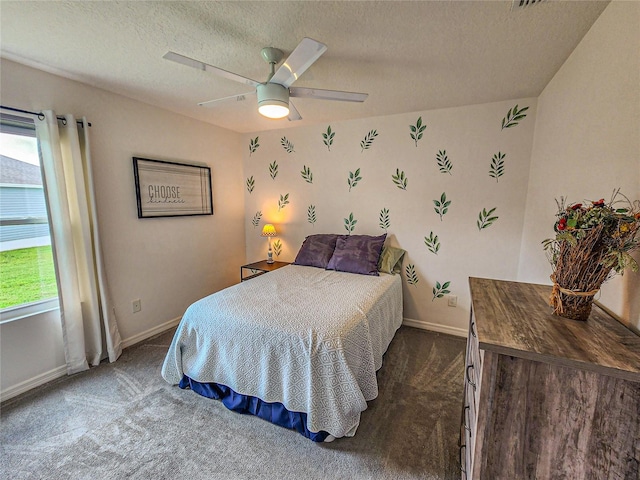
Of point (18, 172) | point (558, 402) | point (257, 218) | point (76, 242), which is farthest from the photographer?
point (257, 218)

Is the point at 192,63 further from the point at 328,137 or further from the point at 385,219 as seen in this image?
the point at 385,219

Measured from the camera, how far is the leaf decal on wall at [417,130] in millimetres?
2691

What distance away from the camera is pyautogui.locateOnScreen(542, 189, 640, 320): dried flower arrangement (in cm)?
82

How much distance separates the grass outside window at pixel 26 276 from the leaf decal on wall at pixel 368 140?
2.91 metres

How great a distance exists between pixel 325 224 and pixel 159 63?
2.13m

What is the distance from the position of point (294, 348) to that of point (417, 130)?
2.38m

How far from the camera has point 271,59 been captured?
5.36ft

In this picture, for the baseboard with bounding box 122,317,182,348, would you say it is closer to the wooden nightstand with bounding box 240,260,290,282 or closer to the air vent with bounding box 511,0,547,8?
the wooden nightstand with bounding box 240,260,290,282

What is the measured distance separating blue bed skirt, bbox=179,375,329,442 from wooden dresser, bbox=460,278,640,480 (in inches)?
38.3

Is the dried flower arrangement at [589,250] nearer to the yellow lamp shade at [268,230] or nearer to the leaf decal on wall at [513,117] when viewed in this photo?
the leaf decal on wall at [513,117]

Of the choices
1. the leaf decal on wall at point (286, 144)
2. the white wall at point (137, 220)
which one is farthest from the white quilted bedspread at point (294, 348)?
the leaf decal on wall at point (286, 144)

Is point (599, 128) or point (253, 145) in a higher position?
point (253, 145)

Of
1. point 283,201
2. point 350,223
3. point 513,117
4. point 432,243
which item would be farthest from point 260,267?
point 513,117

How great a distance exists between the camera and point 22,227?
1.89 metres
